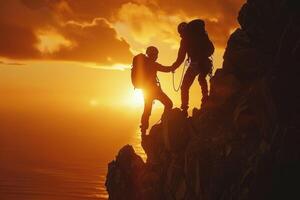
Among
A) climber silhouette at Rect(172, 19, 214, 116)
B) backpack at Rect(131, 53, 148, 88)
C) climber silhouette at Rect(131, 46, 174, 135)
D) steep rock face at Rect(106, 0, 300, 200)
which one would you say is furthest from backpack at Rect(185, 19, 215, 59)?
backpack at Rect(131, 53, 148, 88)

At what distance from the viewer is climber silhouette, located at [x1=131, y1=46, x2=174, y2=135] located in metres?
29.6

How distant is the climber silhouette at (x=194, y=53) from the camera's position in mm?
27453

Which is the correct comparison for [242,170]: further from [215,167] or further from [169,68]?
[169,68]

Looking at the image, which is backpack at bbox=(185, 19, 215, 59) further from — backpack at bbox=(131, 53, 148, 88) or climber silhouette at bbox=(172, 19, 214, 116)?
backpack at bbox=(131, 53, 148, 88)

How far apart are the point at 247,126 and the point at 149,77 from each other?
851 centimetres

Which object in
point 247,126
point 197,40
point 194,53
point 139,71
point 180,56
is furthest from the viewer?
point 139,71

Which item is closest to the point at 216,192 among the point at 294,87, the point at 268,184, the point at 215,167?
the point at 215,167

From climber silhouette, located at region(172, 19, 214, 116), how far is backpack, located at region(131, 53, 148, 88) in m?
2.00

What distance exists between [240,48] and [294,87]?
4.87m

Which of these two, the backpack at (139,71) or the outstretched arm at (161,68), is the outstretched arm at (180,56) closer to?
the outstretched arm at (161,68)

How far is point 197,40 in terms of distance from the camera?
90.1 feet

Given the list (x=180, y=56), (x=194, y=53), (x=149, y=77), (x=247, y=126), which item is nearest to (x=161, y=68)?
(x=149, y=77)

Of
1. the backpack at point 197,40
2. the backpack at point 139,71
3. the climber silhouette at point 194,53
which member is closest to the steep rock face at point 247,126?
the climber silhouette at point 194,53

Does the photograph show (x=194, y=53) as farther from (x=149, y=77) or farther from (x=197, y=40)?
(x=149, y=77)
